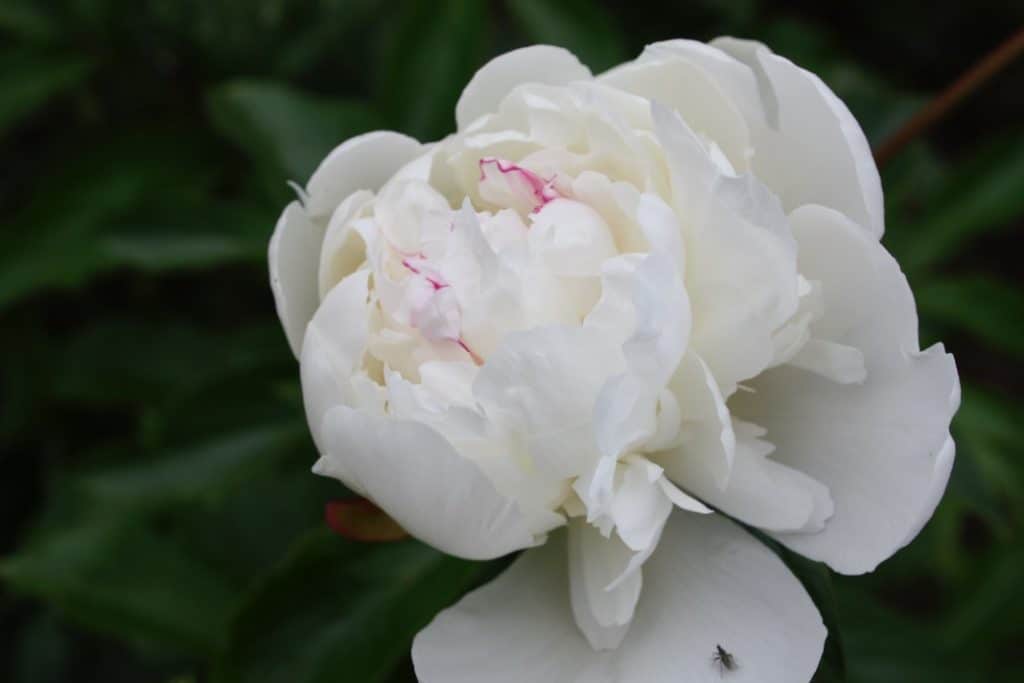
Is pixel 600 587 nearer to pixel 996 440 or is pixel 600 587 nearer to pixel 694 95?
pixel 694 95

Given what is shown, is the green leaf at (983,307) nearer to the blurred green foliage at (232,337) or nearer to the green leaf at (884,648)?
the blurred green foliage at (232,337)

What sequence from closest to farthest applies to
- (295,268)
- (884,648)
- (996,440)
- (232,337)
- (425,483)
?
(425,483), (295,268), (884,648), (996,440), (232,337)

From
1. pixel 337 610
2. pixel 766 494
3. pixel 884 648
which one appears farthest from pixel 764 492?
pixel 884 648

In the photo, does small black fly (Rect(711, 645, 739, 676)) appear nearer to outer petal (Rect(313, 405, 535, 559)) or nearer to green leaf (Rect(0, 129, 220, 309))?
outer petal (Rect(313, 405, 535, 559))

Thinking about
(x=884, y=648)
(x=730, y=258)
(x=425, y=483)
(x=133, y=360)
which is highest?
(x=730, y=258)

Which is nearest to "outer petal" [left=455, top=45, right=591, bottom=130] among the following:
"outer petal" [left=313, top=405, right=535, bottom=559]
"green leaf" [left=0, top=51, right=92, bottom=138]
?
"outer petal" [left=313, top=405, right=535, bottom=559]

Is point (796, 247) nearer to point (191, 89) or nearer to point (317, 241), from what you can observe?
point (317, 241)

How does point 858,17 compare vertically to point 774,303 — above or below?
below

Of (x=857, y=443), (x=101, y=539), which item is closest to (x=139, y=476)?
(x=101, y=539)
